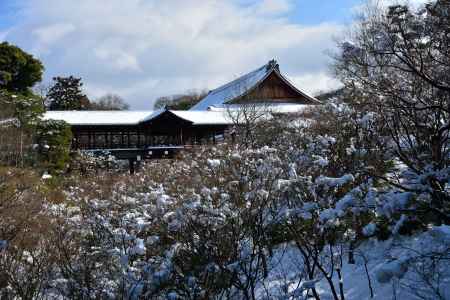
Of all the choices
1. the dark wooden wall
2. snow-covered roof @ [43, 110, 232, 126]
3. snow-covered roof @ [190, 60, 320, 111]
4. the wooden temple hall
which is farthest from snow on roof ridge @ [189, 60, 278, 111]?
snow-covered roof @ [43, 110, 232, 126]

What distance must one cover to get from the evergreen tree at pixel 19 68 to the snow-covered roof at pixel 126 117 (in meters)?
2.12

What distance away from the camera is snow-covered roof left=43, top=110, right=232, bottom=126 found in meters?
26.1

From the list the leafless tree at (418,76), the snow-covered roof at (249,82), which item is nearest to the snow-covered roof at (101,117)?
the snow-covered roof at (249,82)

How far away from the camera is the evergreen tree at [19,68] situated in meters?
25.2

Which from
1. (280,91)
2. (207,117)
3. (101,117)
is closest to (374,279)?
(207,117)

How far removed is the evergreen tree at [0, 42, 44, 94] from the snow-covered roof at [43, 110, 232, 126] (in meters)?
2.12

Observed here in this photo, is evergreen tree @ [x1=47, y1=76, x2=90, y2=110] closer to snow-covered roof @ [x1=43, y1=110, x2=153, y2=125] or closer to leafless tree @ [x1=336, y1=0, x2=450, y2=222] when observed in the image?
snow-covered roof @ [x1=43, y1=110, x2=153, y2=125]

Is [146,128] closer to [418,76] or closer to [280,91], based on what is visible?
[280,91]

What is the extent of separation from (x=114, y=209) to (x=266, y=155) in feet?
9.15

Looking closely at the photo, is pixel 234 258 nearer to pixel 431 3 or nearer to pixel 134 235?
pixel 134 235

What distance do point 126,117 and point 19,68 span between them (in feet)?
20.2

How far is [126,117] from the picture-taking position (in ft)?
90.4

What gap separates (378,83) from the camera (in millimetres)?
7312

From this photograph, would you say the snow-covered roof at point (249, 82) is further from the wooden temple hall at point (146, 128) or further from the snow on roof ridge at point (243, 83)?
the wooden temple hall at point (146, 128)
